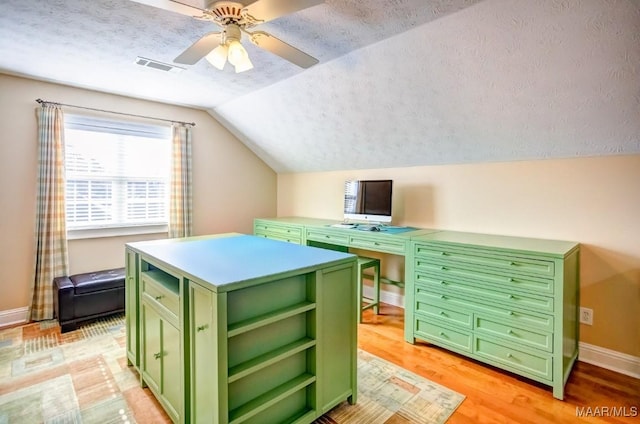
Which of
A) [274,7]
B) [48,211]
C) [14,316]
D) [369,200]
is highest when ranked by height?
[274,7]

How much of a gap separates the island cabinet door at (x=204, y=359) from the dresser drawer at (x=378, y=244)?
6.02ft

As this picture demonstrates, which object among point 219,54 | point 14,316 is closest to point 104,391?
point 14,316

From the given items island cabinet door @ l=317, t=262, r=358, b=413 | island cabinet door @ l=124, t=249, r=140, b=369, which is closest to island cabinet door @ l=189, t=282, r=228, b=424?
island cabinet door @ l=317, t=262, r=358, b=413

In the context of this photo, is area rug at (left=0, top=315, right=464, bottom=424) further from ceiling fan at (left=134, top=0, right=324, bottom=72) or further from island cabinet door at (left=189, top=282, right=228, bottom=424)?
ceiling fan at (left=134, top=0, right=324, bottom=72)

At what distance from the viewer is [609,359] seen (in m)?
2.35

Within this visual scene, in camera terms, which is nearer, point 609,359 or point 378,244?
point 609,359

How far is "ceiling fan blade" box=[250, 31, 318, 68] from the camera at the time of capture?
1816mm

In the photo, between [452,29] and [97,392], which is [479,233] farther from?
[97,392]

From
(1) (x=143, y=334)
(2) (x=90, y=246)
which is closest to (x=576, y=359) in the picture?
(1) (x=143, y=334)

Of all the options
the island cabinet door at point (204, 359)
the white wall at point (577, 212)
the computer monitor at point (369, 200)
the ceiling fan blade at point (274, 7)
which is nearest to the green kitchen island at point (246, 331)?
the island cabinet door at point (204, 359)

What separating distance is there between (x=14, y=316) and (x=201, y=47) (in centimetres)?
316

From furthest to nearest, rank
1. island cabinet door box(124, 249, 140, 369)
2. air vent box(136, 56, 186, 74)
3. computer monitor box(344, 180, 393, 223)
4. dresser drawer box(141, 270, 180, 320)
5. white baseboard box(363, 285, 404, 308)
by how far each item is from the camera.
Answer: white baseboard box(363, 285, 404, 308), computer monitor box(344, 180, 393, 223), air vent box(136, 56, 186, 74), island cabinet door box(124, 249, 140, 369), dresser drawer box(141, 270, 180, 320)

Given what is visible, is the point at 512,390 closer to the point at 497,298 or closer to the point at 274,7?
the point at 497,298

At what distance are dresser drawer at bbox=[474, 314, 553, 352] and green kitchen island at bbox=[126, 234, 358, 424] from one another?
104 cm
